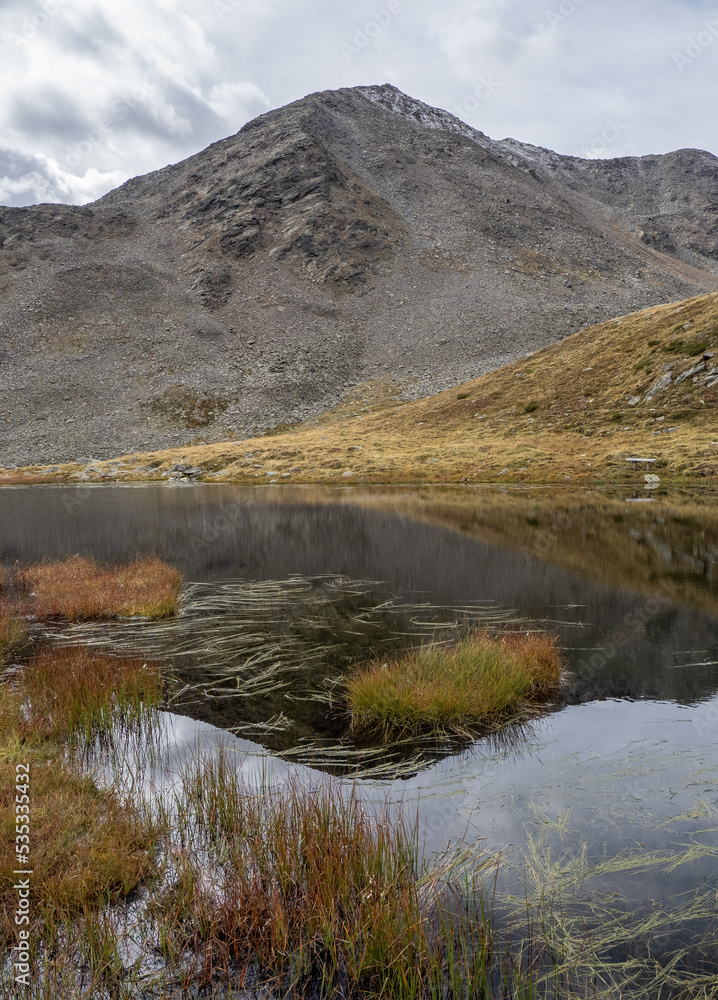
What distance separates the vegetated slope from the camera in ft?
331

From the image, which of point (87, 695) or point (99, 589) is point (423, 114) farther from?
point (87, 695)

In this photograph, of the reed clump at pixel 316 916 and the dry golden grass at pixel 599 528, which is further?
the dry golden grass at pixel 599 528

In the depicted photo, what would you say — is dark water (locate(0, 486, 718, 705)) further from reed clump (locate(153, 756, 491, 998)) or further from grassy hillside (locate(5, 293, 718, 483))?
grassy hillside (locate(5, 293, 718, 483))

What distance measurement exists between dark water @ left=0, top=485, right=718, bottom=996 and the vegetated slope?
250ft

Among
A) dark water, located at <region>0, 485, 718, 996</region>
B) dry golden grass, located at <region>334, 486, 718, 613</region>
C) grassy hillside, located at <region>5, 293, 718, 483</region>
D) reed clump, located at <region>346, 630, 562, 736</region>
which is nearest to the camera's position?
dark water, located at <region>0, 485, 718, 996</region>

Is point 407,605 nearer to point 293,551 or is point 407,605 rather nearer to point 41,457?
point 293,551

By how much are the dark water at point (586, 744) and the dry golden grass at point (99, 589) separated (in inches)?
85.5

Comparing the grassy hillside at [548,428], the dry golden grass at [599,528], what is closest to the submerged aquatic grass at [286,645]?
the dry golden grass at [599,528]

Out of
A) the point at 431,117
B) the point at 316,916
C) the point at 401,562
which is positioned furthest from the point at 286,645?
the point at 431,117

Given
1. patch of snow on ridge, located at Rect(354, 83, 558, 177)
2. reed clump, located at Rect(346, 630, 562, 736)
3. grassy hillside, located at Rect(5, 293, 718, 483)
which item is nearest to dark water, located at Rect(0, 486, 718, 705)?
reed clump, located at Rect(346, 630, 562, 736)

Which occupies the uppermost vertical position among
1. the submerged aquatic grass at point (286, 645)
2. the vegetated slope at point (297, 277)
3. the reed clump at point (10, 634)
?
the vegetated slope at point (297, 277)

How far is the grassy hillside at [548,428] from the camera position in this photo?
175 feet

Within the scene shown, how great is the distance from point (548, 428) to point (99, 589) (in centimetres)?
5519

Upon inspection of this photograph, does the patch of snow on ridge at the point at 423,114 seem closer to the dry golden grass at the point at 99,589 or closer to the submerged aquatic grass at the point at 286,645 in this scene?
the dry golden grass at the point at 99,589
